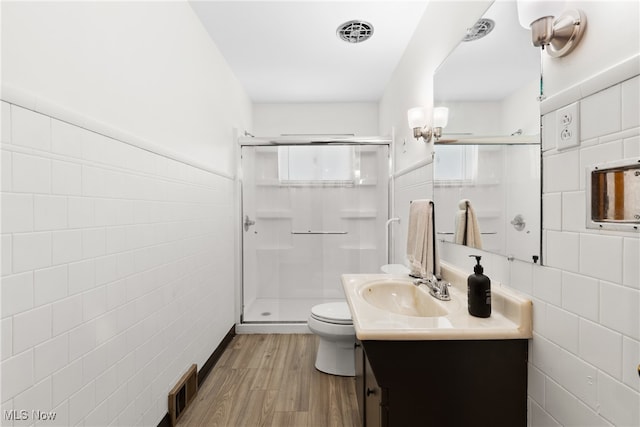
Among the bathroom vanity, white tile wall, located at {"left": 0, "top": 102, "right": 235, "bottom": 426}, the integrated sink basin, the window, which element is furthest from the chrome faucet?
the window

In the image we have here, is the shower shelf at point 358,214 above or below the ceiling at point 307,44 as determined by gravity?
below

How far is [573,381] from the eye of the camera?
0.84 meters

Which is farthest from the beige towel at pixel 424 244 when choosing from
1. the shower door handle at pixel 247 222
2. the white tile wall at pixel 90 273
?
the shower door handle at pixel 247 222

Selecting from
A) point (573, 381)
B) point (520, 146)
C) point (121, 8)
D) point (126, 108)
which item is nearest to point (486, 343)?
point (573, 381)

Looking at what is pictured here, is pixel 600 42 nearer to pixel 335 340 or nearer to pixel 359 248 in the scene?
pixel 335 340

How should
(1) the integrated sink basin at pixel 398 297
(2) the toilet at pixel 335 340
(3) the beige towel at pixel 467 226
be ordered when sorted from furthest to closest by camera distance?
1. (2) the toilet at pixel 335 340
2. (1) the integrated sink basin at pixel 398 297
3. (3) the beige towel at pixel 467 226

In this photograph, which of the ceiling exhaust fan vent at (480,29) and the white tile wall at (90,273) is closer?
the white tile wall at (90,273)

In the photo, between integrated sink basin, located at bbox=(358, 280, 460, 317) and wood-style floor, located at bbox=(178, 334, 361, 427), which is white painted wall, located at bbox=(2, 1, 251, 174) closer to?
integrated sink basin, located at bbox=(358, 280, 460, 317)

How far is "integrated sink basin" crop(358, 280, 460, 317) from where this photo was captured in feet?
4.87

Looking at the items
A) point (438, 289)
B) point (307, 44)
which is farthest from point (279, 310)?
point (307, 44)

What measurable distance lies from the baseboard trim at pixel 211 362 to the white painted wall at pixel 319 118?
2165mm

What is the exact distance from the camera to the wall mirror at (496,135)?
1.00 meters

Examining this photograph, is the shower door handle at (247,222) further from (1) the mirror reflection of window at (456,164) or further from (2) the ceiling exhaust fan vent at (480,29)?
(2) the ceiling exhaust fan vent at (480,29)

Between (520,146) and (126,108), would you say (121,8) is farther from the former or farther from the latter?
(520,146)
